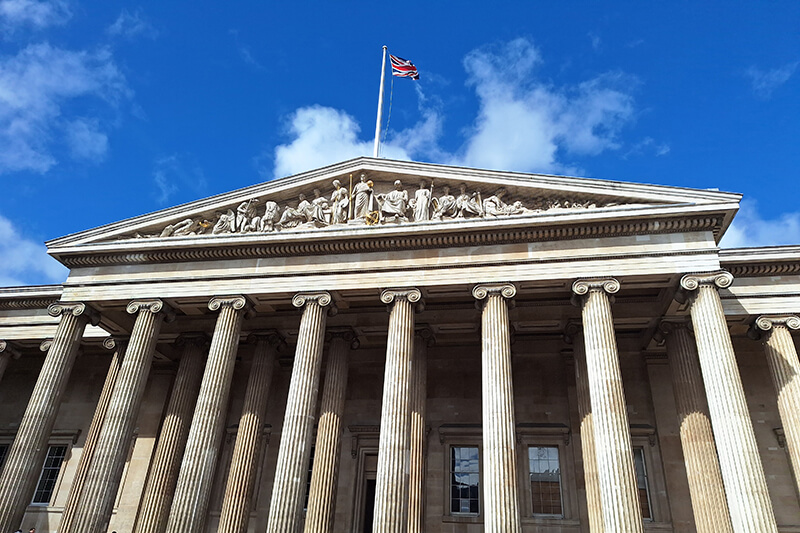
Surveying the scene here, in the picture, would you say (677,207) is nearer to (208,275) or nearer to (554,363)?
(554,363)

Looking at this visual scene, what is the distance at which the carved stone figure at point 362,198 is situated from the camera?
21.2m

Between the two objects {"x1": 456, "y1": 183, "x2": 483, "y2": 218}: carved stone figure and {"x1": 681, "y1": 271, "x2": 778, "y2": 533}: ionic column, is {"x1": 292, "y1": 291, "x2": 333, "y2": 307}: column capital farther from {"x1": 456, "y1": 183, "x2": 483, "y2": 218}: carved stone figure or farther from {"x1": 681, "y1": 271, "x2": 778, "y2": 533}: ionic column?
{"x1": 681, "y1": 271, "x2": 778, "y2": 533}: ionic column

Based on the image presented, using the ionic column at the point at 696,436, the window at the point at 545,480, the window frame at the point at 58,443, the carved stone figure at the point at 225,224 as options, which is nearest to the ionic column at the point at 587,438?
the window at the point at 545,480

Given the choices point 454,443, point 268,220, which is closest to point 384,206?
point 268,220

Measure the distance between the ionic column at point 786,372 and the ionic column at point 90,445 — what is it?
77.7 ft

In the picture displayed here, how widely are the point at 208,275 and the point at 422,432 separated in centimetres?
967

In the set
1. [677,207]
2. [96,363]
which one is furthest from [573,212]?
[96,363]

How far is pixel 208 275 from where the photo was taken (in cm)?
2150

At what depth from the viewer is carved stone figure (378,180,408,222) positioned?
20.8 m

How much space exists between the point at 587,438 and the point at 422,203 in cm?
985

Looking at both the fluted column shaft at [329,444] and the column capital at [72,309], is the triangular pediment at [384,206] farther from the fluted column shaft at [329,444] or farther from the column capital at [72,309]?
the fluted column shaft at [329,444]

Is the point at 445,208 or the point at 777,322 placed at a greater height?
the point at 445,208

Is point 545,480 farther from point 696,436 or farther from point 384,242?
point 384,242

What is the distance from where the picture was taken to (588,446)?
19438 millimetres
